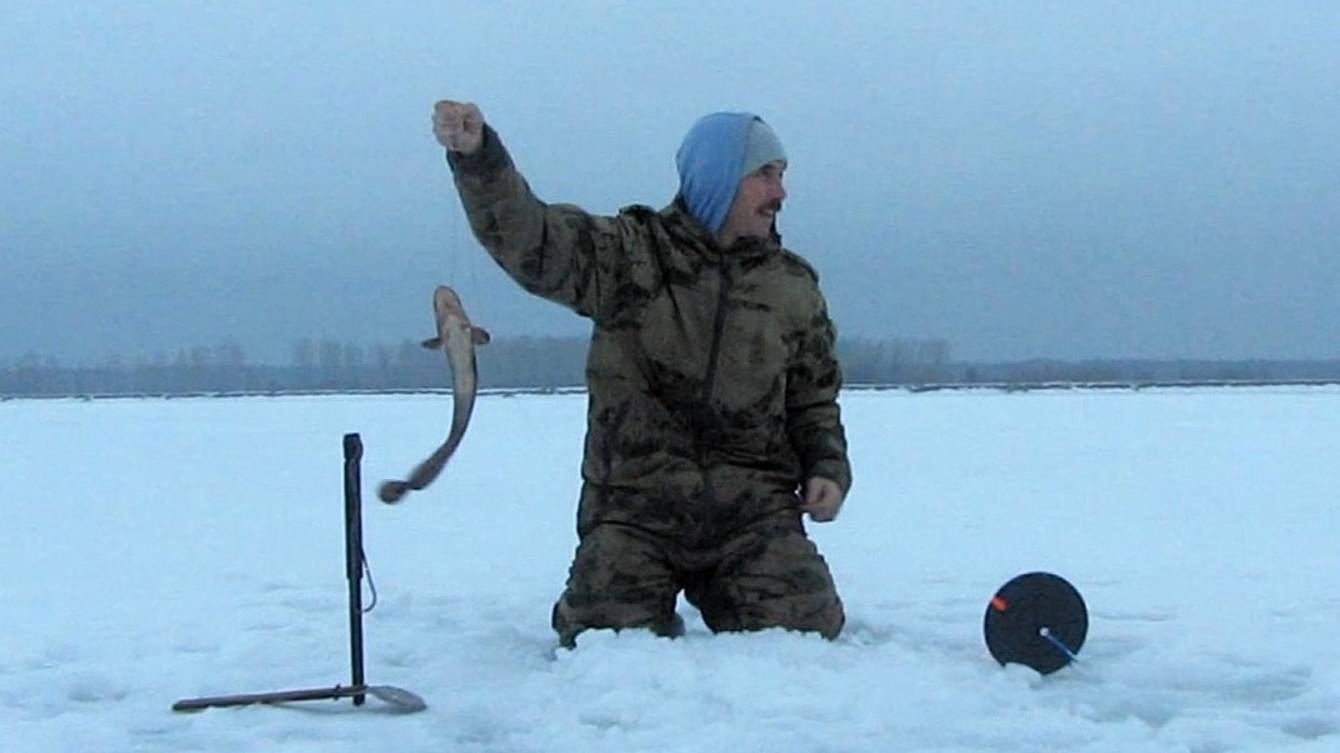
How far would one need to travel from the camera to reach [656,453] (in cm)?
425

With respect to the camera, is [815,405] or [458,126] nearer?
[458,126]

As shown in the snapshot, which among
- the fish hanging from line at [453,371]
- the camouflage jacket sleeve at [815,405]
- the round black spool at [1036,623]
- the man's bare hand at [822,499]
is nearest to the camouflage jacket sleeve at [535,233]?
the fish hanging from line at [453,371]

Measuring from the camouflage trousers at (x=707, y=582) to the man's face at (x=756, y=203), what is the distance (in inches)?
30.7

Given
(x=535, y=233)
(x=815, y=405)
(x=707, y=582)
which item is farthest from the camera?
(x=815, y=405)

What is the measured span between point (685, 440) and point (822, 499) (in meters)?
0.40

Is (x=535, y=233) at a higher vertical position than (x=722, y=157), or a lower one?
lower

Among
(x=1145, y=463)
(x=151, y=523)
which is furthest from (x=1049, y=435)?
(x=151, y=523)

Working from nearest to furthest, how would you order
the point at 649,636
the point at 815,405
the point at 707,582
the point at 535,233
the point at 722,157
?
the point at 535,233
the point at 649,636
the point at 722,157
the point at 707,582
the point at 815,405

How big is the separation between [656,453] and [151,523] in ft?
16.7

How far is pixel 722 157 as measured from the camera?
4.22 metres

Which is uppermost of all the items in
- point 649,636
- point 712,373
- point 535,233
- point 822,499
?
point 535,233

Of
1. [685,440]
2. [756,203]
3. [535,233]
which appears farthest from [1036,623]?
[535,233]

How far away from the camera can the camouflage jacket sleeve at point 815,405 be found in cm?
446

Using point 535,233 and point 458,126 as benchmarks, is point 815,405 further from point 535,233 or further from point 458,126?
point 458,126
